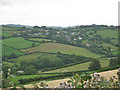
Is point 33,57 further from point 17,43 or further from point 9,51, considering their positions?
point 17,43

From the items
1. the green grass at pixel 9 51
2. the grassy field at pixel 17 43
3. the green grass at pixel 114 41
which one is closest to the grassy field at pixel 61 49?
the green grass at pixel 9 51

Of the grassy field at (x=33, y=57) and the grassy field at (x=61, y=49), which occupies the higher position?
the grassy field at (x=61, y=49)

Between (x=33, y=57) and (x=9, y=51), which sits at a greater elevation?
(x=9, y=51)

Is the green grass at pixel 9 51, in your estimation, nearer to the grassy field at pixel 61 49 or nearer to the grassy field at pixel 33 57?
the grassy field at pixel 61 49

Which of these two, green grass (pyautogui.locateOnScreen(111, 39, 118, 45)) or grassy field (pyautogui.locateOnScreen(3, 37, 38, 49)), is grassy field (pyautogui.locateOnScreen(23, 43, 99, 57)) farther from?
green grass (pyautogui.locateOnScreen(111, 39, 118, 45))

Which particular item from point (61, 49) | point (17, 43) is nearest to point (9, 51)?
point (17, 43)

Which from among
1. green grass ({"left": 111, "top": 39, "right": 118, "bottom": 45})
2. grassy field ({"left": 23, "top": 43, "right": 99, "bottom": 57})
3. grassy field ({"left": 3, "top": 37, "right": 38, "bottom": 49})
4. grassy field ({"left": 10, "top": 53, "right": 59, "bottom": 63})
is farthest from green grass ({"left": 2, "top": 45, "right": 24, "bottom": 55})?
green grass ({"left": 111, "top": 39, "right": 118, "bottom": 45})

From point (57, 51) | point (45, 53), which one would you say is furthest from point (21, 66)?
point (57, 51)

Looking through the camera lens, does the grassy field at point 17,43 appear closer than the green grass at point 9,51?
No

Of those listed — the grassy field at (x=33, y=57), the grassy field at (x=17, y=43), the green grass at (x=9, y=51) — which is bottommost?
the grassy field at (x=33, y=57)

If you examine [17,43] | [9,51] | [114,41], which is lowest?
[9,51]

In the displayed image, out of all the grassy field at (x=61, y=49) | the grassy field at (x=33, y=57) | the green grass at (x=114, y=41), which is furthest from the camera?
the green grass at (x=114, y=41)
